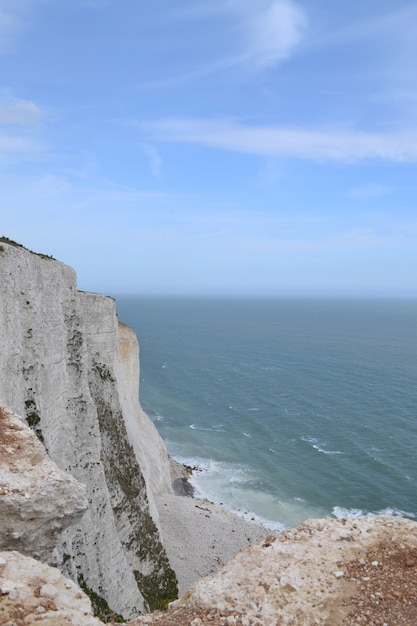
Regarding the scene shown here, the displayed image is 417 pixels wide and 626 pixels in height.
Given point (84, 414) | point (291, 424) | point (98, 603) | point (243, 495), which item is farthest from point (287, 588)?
point (291, 424)

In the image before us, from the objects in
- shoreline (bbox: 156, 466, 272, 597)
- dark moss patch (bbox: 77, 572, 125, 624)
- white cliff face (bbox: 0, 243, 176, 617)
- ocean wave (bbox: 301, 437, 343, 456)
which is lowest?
shoreline (bbox: 156, 466, 272, 597)

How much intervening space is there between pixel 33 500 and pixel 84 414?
1615 centimetres

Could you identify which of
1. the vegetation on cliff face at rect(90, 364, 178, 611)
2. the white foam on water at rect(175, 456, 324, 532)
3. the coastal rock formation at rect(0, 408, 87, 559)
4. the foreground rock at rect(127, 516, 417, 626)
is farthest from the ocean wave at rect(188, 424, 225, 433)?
the coastal rock formation at rect(0, 408, 87, 559)

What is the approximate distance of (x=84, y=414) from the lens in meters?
27.1

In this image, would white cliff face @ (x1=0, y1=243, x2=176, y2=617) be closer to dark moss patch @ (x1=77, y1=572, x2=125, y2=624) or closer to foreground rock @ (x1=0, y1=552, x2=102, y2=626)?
dark moss patch @ (x1=77, y1=572, x2=125, y2=624)

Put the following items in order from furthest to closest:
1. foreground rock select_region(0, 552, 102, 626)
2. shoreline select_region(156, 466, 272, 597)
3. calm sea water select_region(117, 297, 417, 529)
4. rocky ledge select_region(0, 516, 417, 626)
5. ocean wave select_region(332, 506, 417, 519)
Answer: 1. calm sea water select_region(117, 297, 417, 529)
2. ocean wave select_region(332, 506, 417, 519)
3. shoreline select_region(156, 466, 272, 597)
4. rocky ledge select_region(0, 516, 417, 626)
5. foreground rock select_region(0, 552, 102, 626)

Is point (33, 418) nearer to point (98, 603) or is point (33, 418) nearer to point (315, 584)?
point (98, 603)

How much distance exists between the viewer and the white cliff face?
68.5ft

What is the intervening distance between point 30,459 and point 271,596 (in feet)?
22.8

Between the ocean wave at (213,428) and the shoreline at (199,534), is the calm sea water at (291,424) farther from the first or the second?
the shoreline at (199,534)

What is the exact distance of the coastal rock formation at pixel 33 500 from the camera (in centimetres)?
1121

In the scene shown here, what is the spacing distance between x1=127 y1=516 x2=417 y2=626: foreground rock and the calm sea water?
1356 inches

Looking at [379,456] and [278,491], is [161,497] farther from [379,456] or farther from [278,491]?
[379,456]

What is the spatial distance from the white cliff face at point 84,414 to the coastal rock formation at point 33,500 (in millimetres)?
6597
